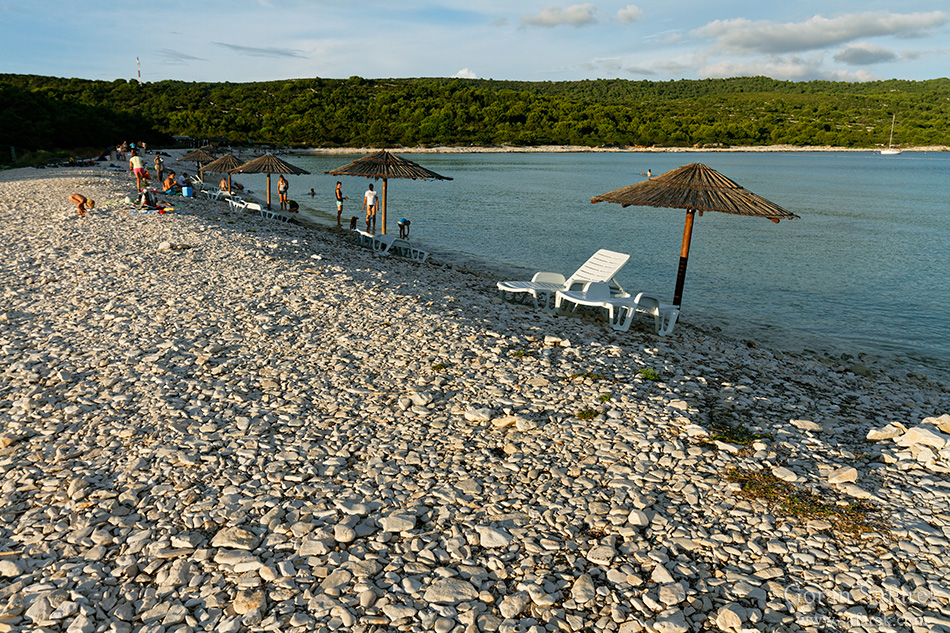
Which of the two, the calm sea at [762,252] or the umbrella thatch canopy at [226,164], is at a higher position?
the umbrella thatch canopy at [226,164]

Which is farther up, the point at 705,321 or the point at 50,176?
the point at 50,176

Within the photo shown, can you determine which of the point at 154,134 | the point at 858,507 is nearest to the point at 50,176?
the point at 858,507

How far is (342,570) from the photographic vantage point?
3143 mm

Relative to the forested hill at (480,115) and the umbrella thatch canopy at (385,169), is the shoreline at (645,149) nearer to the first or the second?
the forested hill at (480,115)

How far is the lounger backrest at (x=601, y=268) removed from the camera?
9.73 m

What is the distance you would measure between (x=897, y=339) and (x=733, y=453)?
8.97m

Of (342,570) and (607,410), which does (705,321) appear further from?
(342,570)

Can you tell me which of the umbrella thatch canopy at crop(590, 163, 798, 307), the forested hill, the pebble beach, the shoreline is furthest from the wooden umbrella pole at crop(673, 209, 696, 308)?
the shoreline

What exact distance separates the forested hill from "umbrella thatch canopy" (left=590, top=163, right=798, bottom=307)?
79176 mm

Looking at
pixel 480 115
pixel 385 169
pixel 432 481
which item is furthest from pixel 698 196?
pixel 480 115

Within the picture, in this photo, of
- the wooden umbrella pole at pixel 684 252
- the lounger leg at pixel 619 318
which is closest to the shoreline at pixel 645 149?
the wooden umbrella pole at pixel 684 252

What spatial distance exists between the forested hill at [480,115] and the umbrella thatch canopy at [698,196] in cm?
7918

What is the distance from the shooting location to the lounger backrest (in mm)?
9727

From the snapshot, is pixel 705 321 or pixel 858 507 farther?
pixel 705 321
